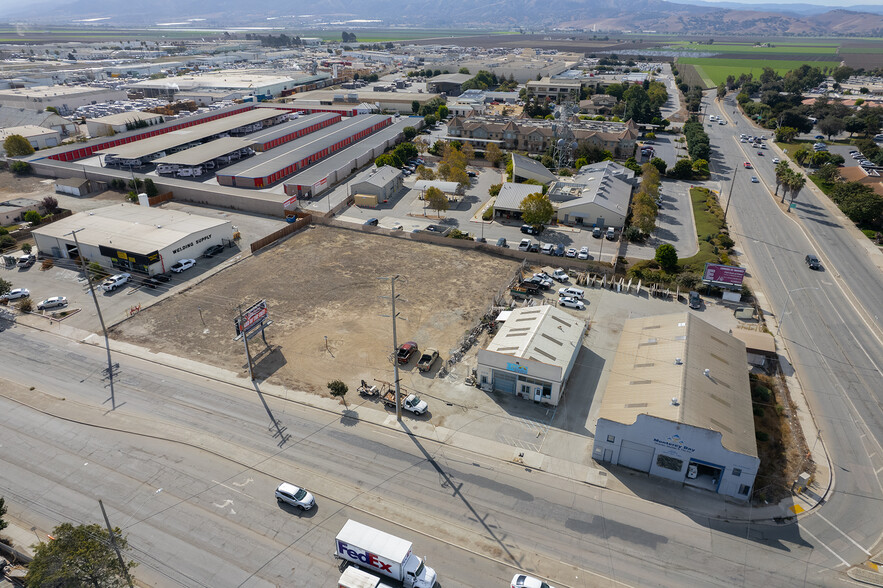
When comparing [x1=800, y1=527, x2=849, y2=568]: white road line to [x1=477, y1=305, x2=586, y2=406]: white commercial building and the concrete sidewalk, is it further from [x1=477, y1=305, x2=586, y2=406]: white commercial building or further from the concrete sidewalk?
[x1=477, y1=305, x2=586, y2=406]: white commercial building

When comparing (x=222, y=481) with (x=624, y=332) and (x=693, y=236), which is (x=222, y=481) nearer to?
(x=624, y=332)

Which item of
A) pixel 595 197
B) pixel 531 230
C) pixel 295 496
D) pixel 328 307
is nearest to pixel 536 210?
pixel 531 230

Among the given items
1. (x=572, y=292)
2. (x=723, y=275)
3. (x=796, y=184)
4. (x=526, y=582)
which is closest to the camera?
(x=526, y=582)

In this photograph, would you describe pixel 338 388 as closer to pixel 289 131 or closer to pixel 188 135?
pixel 289 131

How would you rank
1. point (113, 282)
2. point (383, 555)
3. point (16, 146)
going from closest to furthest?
1. point (383, 555)
2. point (113, 282)
3. point (16, 146)

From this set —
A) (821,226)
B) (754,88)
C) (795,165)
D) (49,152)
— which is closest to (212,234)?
(49,152)
